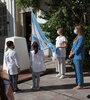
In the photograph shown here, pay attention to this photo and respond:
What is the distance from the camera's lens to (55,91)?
175 inches

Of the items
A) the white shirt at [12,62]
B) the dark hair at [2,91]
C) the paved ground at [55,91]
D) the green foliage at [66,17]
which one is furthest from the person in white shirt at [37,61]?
the dark hair at [2,91]

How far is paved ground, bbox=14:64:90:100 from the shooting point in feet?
13.2

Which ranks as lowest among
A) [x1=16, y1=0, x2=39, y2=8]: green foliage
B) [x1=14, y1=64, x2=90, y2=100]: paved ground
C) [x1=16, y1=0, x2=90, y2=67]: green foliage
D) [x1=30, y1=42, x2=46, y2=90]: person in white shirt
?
[x1=14, y1=64, x2=90, y2=100]: paved ground

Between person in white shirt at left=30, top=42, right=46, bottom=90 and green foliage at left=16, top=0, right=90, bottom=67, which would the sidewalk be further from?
green foliage at left=16, top=0, right=90, bottom=67

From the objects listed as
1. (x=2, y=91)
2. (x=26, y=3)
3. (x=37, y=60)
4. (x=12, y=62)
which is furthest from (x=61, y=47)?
(x=2, y=91)

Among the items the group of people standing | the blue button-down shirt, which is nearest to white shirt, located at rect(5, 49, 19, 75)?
the group of people standing

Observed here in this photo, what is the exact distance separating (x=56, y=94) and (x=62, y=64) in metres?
1.57

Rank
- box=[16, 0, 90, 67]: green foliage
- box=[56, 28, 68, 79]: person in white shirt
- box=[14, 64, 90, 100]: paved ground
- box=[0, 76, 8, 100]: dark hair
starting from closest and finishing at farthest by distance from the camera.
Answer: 1. box=[0, 76, 8, 100]: dark hair
2. box=[14, 64, 90, 100]: paved ground
3. box=[56, 28, 68, 79]: person in white shirt
4. box=[16, 0, 90, 67]: green foliage

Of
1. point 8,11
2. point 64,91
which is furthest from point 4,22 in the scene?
point 64,91

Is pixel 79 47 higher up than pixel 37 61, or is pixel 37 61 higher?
pixel 79 47

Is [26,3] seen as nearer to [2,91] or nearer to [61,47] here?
[61,47]

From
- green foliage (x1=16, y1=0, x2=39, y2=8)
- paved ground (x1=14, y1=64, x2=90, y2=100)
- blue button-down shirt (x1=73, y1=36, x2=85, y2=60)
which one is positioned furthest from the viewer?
green foliage (x1=16, y1=0, x2=39, y2=8)

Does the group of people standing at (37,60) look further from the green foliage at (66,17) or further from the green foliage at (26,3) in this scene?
the green foliage at (26,3)

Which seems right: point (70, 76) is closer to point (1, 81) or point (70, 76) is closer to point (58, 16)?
point (58, 16)
